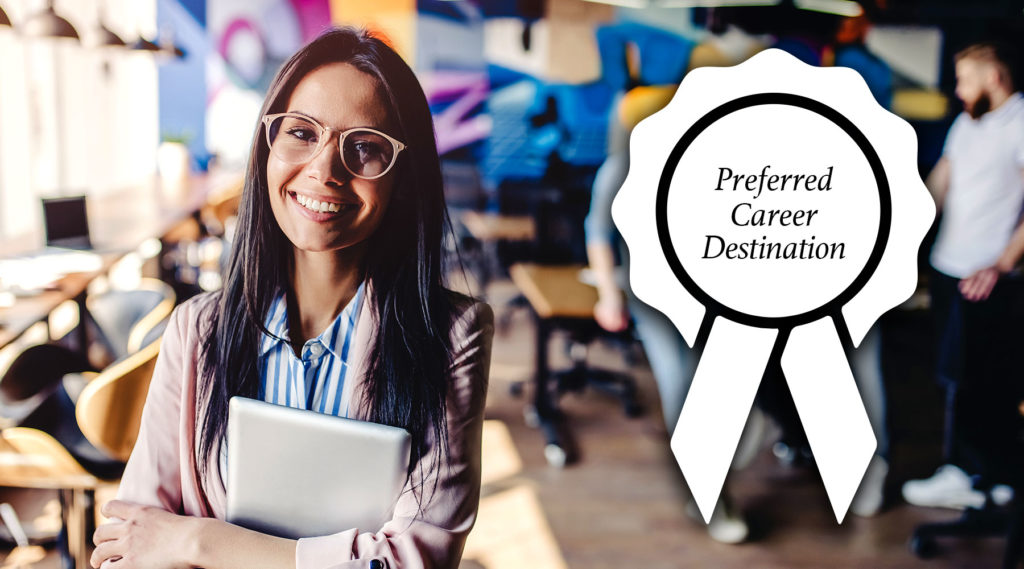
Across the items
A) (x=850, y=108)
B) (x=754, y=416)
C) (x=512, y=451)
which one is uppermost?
(x=850, y=108)

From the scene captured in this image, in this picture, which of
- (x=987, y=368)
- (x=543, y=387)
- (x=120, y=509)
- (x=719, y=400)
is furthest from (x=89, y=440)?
(x=987, y=368)

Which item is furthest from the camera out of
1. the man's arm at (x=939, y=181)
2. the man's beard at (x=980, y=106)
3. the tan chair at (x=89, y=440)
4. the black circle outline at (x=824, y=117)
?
the man's beard at (x=980, y=106)

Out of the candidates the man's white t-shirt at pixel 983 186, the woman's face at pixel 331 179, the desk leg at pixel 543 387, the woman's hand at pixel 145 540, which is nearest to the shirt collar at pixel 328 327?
the woman's face at pixel 331 179

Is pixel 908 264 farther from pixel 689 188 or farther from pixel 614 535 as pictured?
pixel 614 535

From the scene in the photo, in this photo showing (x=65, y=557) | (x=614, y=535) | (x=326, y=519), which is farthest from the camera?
(x=614, y=535)

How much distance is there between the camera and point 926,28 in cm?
241

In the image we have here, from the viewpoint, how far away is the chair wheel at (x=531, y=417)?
418 centimetres

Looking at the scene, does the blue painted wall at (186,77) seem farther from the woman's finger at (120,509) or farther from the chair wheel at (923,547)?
the chair wheel at (923,547)

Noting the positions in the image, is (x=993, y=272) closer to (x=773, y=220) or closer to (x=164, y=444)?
(x=773, y=220)

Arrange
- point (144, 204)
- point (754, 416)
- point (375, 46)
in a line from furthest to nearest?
point (144, 204) < point (754, 416) < point (375, 46)

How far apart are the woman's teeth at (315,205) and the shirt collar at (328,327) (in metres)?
0.16

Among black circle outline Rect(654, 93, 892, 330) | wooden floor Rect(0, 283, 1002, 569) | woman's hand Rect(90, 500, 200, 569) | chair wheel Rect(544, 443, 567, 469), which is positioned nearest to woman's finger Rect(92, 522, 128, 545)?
woman's hand Rect(90, 500, 200, 569)

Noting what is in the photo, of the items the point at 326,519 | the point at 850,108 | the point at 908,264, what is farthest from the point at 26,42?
the point at 908,264

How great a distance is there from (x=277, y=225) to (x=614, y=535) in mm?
2133
